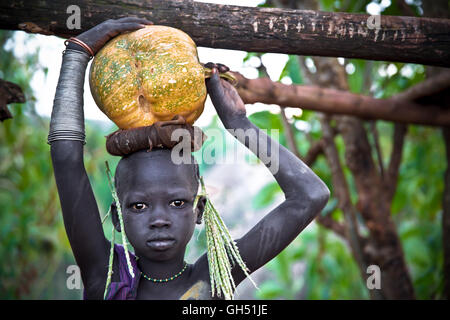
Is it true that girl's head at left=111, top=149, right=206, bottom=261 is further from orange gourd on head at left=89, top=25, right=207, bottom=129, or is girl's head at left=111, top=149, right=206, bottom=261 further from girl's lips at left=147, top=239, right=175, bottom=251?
orange gourd on head at left=89, top=25, right=207, bottom=129

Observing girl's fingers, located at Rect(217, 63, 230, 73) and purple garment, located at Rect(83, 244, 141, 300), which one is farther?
girl's fingers, located at Rect(217, 63, 230, 73)

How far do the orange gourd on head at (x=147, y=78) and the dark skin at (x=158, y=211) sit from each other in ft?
0.27

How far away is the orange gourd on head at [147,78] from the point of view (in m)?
1.65

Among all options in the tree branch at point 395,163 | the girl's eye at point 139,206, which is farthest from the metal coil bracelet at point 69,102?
the tree branch at point 395,163

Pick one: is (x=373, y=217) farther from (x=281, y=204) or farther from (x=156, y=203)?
(x=156, y=203)

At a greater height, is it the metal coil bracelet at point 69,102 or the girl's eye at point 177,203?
the metal coil bracelet at point 69,102

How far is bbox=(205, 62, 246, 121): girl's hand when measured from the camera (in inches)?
72.3

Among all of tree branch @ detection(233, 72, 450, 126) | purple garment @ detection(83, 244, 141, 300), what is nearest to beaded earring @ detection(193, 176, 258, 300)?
purple garment @ detection(83, 244, 141, 300)

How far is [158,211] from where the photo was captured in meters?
1.66

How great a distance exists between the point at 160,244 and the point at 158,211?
0.36 feet

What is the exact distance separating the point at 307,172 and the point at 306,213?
15cm

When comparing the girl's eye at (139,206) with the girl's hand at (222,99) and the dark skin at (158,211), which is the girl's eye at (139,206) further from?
the girl's hand at (222,99)

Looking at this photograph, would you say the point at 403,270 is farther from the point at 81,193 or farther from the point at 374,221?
the point at 81,193

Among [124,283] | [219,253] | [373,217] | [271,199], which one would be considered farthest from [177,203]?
[271,199]
